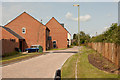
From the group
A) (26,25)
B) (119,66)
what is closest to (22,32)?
(26,25)

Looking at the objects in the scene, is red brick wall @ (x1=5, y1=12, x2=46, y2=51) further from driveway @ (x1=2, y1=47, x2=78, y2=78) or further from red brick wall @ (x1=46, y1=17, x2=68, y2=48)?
driveway @ (x1=2, y1=47, x2=78, y2=78)

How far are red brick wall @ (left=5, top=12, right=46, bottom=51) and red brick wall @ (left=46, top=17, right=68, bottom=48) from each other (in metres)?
17.4

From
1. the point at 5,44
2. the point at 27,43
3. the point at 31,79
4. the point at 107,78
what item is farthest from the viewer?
the point at 27,43

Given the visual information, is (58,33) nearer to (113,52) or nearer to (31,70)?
(113,52)

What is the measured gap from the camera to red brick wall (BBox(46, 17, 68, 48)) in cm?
5419

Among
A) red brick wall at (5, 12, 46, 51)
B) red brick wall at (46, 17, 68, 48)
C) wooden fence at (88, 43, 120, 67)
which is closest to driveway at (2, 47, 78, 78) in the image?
wooden fence at (88, 43, 120, 67)

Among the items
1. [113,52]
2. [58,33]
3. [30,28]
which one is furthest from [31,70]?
[58,33]

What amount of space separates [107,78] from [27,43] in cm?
3115

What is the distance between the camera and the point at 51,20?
54.9m

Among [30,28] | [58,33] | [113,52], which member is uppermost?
[30,28]

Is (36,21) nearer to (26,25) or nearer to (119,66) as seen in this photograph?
(26,25)

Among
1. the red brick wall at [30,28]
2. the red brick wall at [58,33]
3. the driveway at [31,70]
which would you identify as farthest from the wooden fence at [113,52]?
the red brick wall at [58,33]

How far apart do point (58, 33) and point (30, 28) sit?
18.5 metres

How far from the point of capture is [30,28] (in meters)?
37.7
